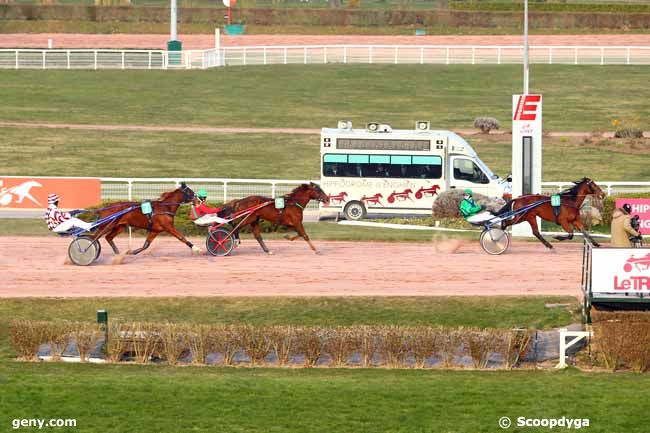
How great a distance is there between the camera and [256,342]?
65.6 ft

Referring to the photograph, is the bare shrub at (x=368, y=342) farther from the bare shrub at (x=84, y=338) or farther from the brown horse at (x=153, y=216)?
the brown horse at (x=153, y=216)

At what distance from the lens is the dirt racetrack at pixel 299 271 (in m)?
24.6

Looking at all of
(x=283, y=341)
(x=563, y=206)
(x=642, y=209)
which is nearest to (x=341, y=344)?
(x=283, y=341)

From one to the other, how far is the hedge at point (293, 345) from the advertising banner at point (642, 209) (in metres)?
12.4

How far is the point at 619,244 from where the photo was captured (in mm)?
23625

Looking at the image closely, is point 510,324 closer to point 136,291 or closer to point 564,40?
point 136,291

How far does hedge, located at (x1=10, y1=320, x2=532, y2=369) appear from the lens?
19.8 meters

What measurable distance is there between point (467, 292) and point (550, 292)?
1.50m

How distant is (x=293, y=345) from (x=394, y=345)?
1496 mm

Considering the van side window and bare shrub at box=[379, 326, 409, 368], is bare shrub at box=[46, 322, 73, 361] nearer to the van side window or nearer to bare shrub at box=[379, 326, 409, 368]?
bare shrub at box=[379, 326, 409, 368]

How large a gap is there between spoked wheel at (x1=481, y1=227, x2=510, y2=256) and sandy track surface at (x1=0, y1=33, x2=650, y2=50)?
150 ft

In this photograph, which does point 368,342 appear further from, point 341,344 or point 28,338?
point 28,338

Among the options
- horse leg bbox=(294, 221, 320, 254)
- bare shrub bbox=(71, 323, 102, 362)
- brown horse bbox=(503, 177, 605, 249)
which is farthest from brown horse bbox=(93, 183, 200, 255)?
brown horse bbox=(503, 177, 605, 249)

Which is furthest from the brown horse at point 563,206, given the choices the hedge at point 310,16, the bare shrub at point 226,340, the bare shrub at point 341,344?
the hedge at point 310,16
